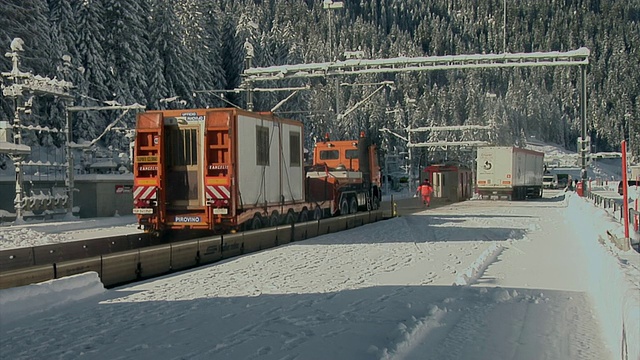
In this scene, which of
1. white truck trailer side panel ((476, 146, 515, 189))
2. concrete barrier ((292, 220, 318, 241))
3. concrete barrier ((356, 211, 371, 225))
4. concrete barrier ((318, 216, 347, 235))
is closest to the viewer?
concrete barrier ((292, 220, 318, 241))

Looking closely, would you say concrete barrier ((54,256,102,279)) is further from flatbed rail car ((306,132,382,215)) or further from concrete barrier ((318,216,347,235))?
flatbed rail car ((306,132,382,215))

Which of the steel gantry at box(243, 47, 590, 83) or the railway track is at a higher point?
the steel gantry at box(243, 47, 590, 83)

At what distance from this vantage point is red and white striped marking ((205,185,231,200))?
55.5 ft

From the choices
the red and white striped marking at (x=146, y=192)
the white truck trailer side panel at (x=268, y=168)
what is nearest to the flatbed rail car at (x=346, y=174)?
the white truck trailer side panel at (x=268, y=168)

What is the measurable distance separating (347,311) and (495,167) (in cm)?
4249

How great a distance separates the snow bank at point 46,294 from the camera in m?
9.25

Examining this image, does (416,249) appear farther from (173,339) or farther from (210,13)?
(210,13)

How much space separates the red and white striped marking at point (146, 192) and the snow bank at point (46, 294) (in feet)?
19.4

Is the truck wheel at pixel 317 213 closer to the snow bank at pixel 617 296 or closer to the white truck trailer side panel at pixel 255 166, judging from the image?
the white truck trailer side panel at pixel 255 166

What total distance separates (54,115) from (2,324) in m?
43.3

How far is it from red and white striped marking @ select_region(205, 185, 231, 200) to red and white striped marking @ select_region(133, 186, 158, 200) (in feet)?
4.21

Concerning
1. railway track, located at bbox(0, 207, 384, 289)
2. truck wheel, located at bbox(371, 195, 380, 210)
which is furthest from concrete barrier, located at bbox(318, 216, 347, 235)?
truck wheel, located at bbox(371, 195, 380, 210)

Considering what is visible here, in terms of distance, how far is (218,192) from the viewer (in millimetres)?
16984

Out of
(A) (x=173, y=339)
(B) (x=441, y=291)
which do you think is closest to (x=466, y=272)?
(B) (x=441, y=291)
